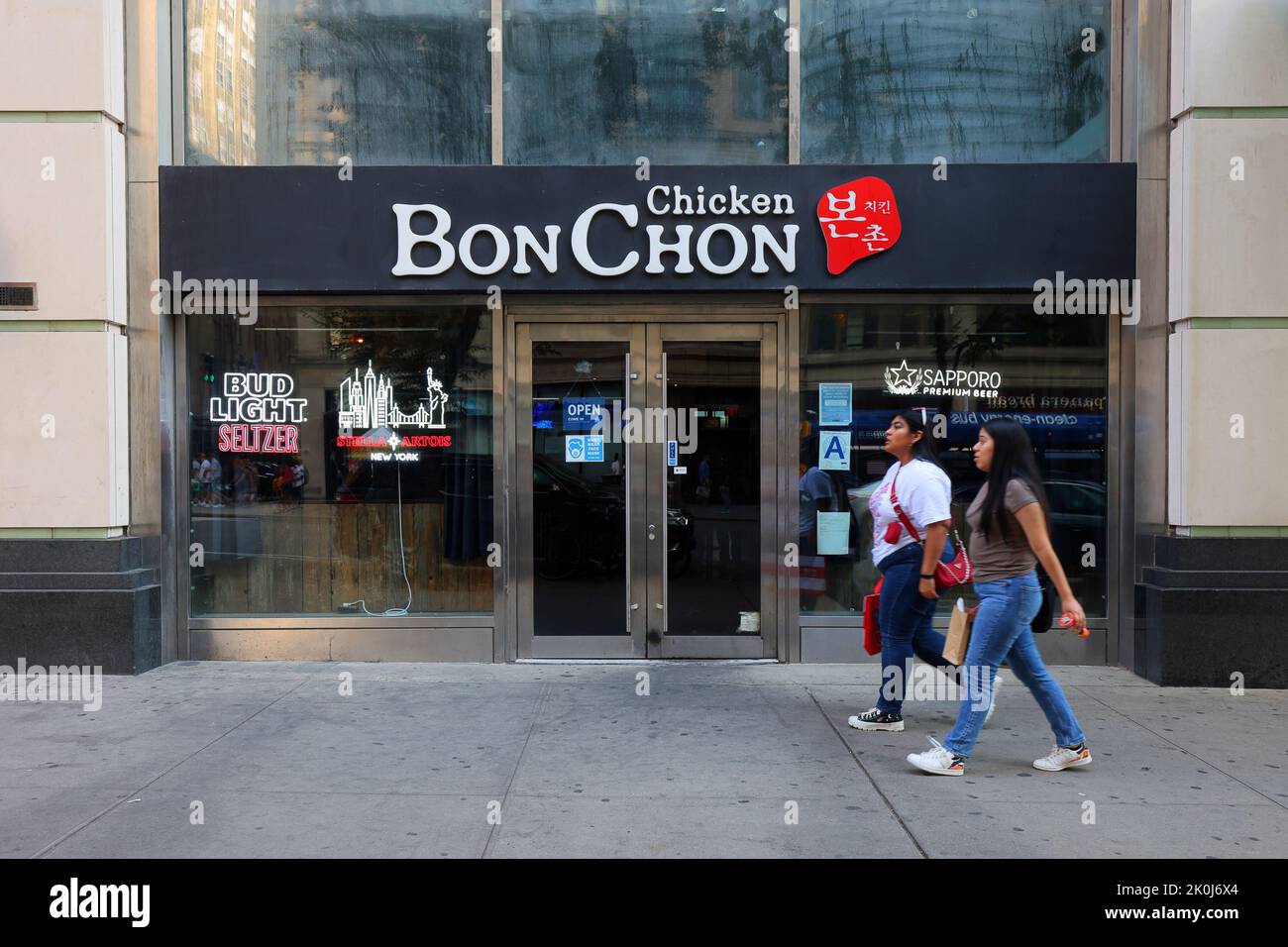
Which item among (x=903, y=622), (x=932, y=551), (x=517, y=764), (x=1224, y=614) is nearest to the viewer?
(x=517, y=764)

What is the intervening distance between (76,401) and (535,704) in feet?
12.8

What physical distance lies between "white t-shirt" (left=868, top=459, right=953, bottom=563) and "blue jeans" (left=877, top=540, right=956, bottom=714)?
0.10 m

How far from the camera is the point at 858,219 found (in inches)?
289

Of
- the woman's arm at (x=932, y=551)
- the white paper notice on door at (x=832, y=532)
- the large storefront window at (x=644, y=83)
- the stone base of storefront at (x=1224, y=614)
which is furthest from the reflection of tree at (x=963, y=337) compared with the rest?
the woman's arm at (x=932, y=551)

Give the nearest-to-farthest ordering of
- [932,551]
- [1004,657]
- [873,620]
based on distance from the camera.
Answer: [1004,657] < [932,551] < [873,620]

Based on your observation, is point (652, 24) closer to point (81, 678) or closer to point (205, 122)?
point (205, 122)

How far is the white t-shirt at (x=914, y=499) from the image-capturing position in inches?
218

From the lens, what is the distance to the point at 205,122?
25.6 ft

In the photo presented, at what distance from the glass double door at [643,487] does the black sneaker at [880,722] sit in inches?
71.7

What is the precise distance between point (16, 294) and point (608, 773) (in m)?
5.41

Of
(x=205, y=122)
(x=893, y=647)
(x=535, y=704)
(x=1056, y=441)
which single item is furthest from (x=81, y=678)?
(x=1056, y=441)

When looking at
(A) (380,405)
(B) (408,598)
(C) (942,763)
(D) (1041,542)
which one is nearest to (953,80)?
(D) (1041,542)

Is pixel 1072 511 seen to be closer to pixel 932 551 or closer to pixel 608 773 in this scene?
pixel 932 551

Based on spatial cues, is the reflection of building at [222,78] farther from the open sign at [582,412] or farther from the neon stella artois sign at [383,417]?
the open sign at [582,412]
